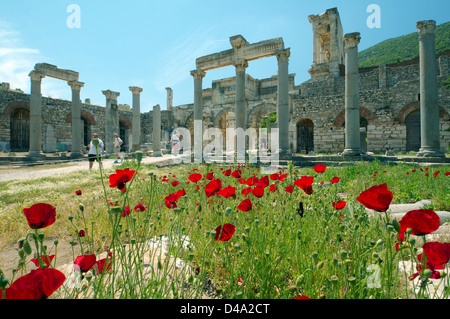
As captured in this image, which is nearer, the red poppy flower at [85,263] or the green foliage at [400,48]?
the red poppy flower at [85,263]

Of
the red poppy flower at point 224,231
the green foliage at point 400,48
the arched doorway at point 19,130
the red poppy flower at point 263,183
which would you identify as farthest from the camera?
the green foliage at point 400,48

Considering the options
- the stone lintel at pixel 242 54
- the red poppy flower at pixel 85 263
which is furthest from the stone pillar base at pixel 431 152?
the red poppy flower at pixel 85 263

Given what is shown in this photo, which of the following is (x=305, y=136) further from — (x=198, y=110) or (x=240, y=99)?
(x=198, y=110)

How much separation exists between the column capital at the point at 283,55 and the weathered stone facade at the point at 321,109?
2.53 meters

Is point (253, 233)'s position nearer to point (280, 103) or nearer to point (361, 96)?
point (280, 103)

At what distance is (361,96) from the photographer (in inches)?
714

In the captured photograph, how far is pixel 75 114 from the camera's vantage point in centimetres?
1681

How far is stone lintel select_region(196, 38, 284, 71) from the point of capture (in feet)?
39.9

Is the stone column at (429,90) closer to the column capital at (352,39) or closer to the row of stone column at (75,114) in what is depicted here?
the column capital at (352,39)

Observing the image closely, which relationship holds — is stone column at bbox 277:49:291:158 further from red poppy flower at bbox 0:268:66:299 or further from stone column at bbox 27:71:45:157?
stone column at bbox 27:71:45:157

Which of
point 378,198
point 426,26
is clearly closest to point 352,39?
point 426,26

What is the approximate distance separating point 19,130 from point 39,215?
27.3 metres

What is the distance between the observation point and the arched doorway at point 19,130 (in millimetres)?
21141
